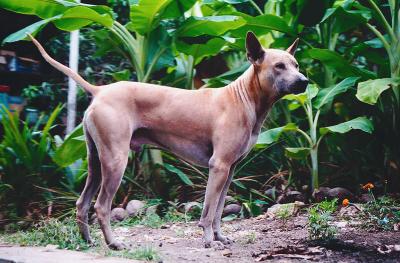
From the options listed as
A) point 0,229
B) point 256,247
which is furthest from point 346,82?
point 0,229

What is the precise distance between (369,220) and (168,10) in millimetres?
3283

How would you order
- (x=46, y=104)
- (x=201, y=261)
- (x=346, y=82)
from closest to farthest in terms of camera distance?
(x=201, y=261) → (x=346, y=82) → (x=46, y=104)

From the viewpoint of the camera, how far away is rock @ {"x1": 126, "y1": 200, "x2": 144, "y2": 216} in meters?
5.81

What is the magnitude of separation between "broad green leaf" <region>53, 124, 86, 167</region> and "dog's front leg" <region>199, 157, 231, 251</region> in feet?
7.07

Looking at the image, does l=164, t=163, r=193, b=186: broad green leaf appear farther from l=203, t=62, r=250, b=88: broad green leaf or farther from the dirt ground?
l=203, t=62, r=250, b=88: broad green leaf

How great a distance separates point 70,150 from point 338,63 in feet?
10.8

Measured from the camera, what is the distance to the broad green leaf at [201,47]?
643 cm

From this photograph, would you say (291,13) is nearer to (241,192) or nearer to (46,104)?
(241,192)

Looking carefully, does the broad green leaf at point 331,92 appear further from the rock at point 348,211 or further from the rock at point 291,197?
the rock at point 348,211

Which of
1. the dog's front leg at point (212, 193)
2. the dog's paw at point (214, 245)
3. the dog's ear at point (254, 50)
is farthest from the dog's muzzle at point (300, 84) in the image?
the dog's paw at point (214, 245)

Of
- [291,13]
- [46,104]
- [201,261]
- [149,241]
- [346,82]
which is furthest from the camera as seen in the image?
[46,104]

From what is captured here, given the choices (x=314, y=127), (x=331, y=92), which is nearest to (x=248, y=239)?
(x=314, y=127)

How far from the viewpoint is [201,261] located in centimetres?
361

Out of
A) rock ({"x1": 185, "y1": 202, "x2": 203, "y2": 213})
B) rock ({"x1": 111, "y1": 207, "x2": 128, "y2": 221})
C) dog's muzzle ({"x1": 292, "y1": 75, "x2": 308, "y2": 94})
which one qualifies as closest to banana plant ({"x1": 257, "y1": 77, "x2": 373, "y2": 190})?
rock ({"x1": 185, "y1": 202, "x2": 203, "y2": 213})
